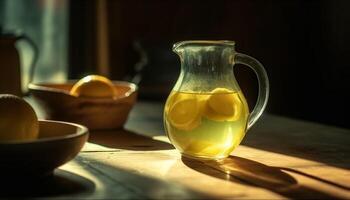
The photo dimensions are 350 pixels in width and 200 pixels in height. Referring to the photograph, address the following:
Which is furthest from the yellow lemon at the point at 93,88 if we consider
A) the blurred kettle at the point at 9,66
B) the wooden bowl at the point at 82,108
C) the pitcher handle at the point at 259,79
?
the pitcher handle at the point at 259,79

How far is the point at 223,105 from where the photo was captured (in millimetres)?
869

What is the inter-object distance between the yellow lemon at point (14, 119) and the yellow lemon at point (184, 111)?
0.21 meters

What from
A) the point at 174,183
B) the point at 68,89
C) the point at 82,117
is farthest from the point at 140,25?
the point at 174,183

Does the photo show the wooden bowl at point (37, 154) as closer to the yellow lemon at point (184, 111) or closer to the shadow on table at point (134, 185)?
the shadow on table at point (134, 185)

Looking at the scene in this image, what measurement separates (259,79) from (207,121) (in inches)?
5.3

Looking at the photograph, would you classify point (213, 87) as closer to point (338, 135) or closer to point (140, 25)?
point (338, 135)

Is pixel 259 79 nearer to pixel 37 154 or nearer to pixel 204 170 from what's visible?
pixel 204 170

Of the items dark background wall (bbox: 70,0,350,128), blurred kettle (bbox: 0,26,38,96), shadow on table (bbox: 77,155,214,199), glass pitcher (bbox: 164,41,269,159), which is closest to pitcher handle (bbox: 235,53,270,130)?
glass pitcher (bbox: 164,41,269,159)

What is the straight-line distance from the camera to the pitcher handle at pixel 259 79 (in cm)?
93

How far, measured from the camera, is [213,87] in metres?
0.90

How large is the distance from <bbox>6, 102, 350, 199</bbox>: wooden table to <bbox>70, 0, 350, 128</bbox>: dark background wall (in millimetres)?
789

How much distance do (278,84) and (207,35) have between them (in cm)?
34

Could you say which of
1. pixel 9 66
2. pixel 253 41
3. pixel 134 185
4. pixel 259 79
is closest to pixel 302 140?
pixel 259 79

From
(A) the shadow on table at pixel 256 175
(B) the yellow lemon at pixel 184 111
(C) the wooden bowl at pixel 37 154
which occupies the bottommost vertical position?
(A) the shadow on table at pixel 256 175
